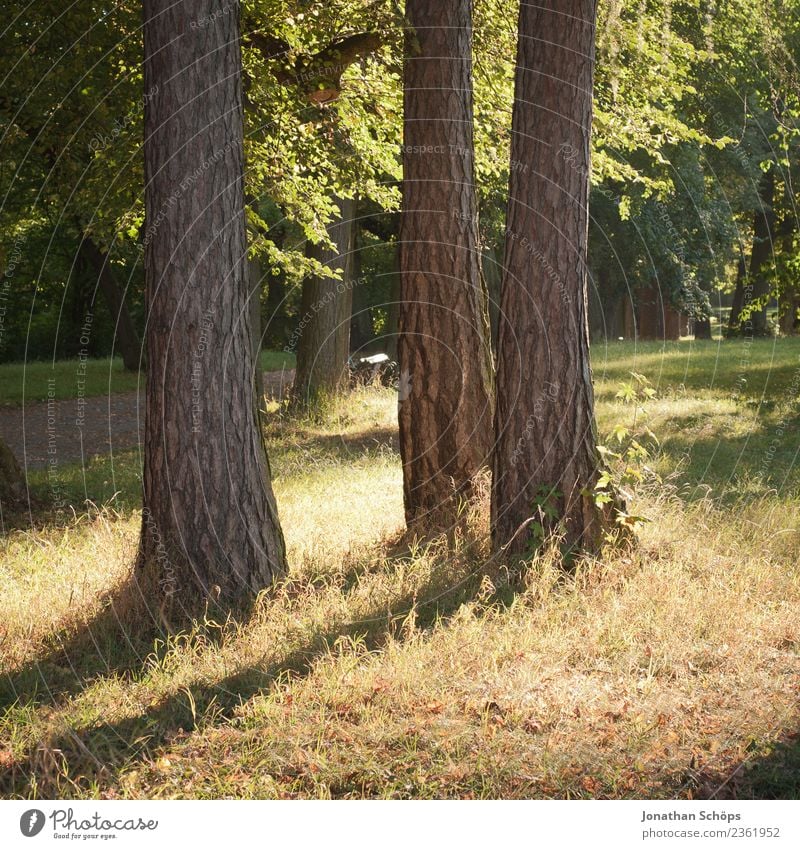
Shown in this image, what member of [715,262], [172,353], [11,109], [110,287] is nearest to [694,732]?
[172,353]

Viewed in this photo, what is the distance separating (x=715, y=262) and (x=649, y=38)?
1708 cm

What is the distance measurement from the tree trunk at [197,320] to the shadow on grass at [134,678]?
1.98 feet

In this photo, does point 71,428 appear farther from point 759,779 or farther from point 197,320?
point 759,779

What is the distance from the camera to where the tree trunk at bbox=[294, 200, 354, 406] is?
1560 centimetres

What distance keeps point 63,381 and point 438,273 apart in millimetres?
17650

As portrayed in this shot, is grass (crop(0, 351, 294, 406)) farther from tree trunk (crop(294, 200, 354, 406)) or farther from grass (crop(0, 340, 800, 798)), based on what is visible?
grass (crop(0, 340, 800, 798))

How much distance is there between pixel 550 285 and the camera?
6699mm

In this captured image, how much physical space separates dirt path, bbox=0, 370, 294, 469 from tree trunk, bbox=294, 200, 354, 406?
3.69 ft

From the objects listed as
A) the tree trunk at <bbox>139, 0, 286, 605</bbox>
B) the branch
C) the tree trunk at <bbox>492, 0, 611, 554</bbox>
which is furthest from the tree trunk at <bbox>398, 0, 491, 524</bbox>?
the tree trunk at <bbox>139, 0, 286, 605</bbox>

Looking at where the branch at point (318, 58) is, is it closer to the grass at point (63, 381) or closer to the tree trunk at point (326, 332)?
the tree trunk at point (326, 332)

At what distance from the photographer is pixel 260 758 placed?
448 cm

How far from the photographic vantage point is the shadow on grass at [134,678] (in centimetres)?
441

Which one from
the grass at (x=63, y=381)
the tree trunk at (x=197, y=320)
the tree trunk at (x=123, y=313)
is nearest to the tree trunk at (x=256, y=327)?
the tree trunk at (x=197, y=320)

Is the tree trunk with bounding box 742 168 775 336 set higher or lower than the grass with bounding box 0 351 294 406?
higher
